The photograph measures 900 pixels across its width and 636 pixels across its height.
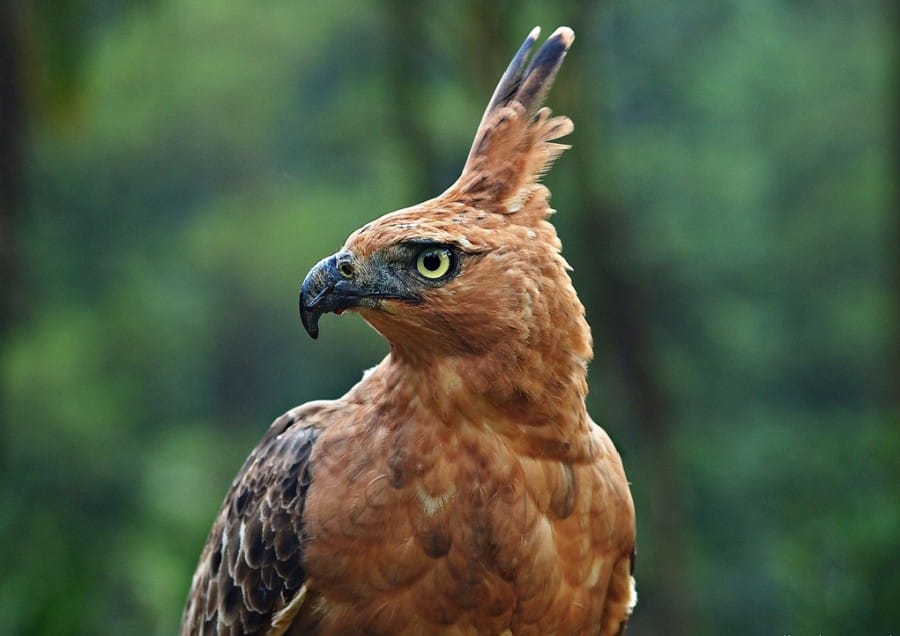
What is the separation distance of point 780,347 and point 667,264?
10.5 ft

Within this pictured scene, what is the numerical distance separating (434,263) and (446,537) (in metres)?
0.69

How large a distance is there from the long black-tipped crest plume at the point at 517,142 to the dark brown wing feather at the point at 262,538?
856mm

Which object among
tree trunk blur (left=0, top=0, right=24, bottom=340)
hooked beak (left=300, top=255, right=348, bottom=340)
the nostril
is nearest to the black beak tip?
hooked beak (left=300, top=255, right=348, bottom=340)

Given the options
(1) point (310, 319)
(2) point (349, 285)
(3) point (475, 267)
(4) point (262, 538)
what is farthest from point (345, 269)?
(4) point (262, 538)

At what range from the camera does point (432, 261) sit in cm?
271

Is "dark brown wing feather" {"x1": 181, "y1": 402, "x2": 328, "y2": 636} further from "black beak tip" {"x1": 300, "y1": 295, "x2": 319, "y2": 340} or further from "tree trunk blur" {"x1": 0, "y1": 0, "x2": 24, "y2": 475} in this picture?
"tree trunk blur" {"x1": 0, "y1": 0, "x2": 24, "y2": 475}

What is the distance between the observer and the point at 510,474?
2.86 meters

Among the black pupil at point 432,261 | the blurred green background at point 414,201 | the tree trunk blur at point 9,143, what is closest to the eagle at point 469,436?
the black pupil at point 432,261

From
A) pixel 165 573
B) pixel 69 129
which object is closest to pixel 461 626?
pixel 165 573

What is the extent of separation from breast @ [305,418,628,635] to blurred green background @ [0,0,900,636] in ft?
13.6

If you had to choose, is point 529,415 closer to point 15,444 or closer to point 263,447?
point 263,447

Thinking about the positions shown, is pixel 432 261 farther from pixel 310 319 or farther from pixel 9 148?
pixel 9 148

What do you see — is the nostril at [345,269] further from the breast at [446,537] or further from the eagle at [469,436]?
the breast at [446,537]

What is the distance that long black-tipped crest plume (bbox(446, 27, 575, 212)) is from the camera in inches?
112
